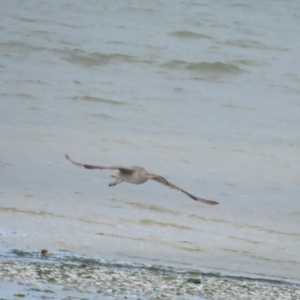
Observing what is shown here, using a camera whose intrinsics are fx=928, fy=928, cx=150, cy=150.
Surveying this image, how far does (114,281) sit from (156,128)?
310 inches

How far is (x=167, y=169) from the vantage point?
11531 mm

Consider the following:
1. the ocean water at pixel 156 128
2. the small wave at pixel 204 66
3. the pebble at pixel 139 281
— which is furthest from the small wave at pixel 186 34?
the pebble at pixel 139 281

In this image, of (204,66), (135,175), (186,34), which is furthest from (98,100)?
(135,175)

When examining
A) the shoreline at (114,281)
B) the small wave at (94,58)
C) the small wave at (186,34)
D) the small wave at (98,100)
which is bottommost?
the shoreline at (114,281)

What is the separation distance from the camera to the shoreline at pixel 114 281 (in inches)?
235

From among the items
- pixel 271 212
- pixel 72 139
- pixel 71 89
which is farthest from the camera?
pixel 71 89

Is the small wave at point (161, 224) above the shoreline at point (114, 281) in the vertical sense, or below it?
below

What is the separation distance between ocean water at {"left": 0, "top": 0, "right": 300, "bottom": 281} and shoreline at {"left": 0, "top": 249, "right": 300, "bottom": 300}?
1.49ft

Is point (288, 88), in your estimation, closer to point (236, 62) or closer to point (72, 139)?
point (236, 62)

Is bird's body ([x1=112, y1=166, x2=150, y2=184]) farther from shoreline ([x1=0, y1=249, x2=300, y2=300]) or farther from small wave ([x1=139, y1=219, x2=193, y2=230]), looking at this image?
small wave ([x1=139, y1=219, x2=193, y2=230])

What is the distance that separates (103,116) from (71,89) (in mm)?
1894

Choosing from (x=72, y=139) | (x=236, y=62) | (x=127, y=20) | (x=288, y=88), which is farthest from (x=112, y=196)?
(x=127, y=20)

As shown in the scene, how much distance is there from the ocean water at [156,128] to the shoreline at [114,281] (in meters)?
0.45

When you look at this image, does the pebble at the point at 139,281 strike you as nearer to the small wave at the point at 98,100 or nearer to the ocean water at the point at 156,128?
the ocean water at the point at 156,128
